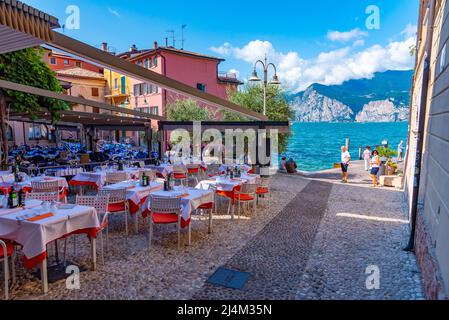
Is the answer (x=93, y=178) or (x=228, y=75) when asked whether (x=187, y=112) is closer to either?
(x=228, y=75)

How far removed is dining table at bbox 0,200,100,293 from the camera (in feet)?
13.2

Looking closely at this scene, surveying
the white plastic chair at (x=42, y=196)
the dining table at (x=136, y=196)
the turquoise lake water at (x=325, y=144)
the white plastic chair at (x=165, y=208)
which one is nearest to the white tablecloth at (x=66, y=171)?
the dining table at (x=136, y=196)

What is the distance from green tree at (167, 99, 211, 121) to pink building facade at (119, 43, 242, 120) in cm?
165

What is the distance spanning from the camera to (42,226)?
162 inches

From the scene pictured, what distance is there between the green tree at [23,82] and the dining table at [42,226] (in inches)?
305

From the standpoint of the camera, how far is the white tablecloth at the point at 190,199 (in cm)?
592

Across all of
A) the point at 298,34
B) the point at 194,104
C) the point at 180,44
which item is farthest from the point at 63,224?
the point at 180,44

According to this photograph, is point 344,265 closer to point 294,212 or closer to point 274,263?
point 274,263

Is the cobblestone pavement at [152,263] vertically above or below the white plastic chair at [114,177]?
below

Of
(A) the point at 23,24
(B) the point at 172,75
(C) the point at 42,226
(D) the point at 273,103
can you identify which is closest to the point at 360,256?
(C) the point at 42,226

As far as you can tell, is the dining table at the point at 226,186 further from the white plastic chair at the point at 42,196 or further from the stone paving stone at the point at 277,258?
the white plastic chair at the point at 42,196

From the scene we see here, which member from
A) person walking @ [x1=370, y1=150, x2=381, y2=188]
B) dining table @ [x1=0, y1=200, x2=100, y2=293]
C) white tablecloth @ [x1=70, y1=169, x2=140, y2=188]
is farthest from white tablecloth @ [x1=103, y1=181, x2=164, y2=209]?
person walking @ [x1=370, y1=150, x2=381, y2=188]
